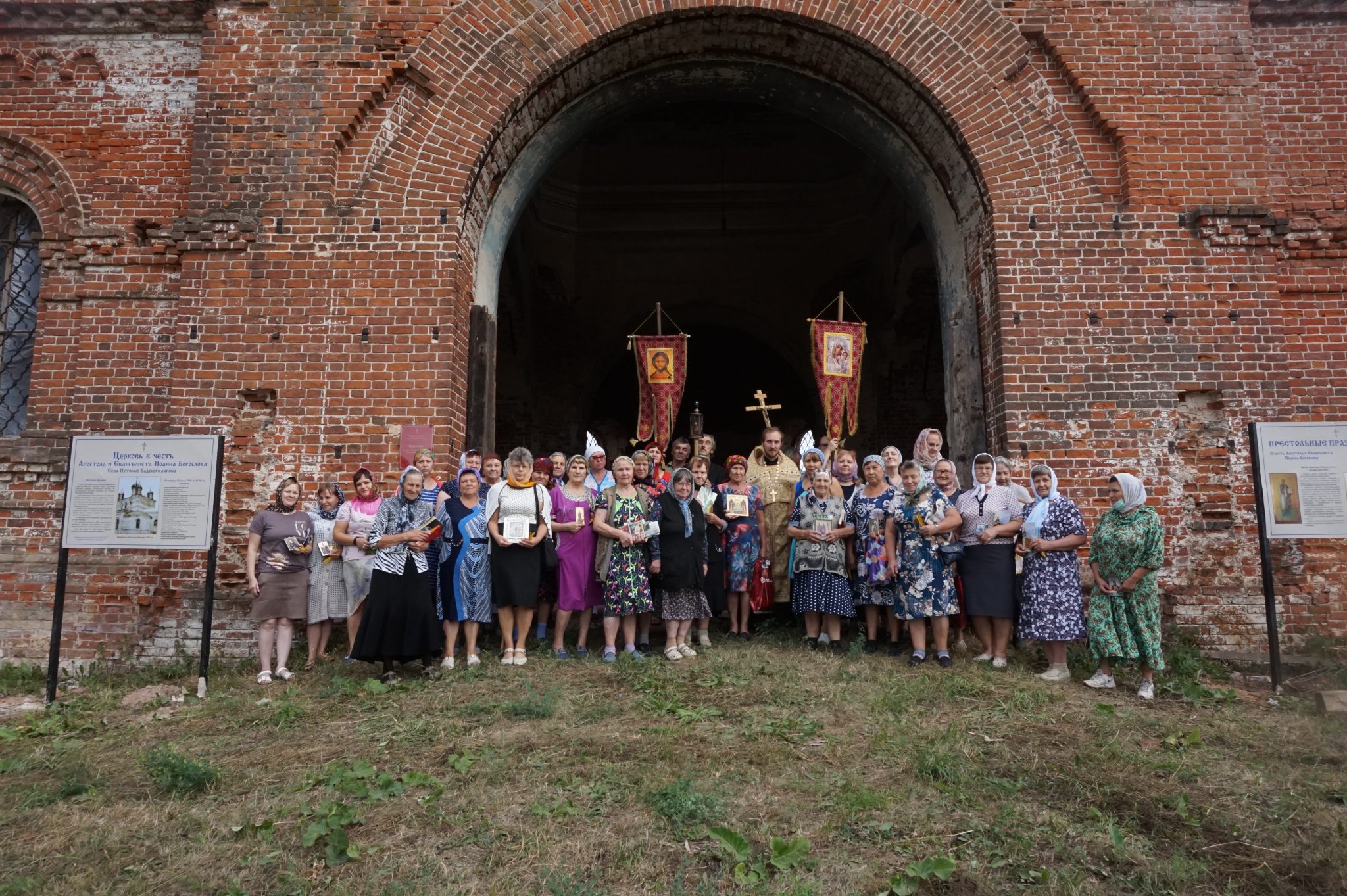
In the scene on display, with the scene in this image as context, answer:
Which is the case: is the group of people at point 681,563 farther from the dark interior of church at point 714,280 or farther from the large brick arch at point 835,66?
the dark interior of church at point 714,280

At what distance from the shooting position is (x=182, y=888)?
139 inches

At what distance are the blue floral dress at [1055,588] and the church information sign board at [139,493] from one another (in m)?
6.03

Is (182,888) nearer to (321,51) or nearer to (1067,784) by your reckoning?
(1067,784)

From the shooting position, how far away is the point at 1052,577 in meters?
6.26

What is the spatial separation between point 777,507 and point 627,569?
1.62 meters

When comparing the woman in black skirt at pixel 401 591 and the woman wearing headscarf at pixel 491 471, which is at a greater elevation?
the woman wearing headscarf at pixel 491 471

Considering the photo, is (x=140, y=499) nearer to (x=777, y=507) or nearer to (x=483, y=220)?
(x=483, y=220)

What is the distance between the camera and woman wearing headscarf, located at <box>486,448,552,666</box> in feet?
21.0

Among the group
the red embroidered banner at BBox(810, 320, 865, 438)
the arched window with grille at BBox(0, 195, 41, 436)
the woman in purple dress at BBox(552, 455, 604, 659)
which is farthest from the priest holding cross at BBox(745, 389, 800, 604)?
the arched window with grille at BBox(0, 195, 41, 436)

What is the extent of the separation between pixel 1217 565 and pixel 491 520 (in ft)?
19.6

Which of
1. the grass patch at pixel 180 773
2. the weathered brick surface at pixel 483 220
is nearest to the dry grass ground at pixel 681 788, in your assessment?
the grass patch at pixel 180 773

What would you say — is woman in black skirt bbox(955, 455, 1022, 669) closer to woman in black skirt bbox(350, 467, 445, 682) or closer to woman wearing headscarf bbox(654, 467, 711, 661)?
woman wearing headscarf bbox(654, 467, 711, 661)

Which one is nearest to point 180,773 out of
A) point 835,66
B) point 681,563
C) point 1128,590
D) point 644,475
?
point 681,563

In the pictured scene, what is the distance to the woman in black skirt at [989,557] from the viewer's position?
6383 mm
